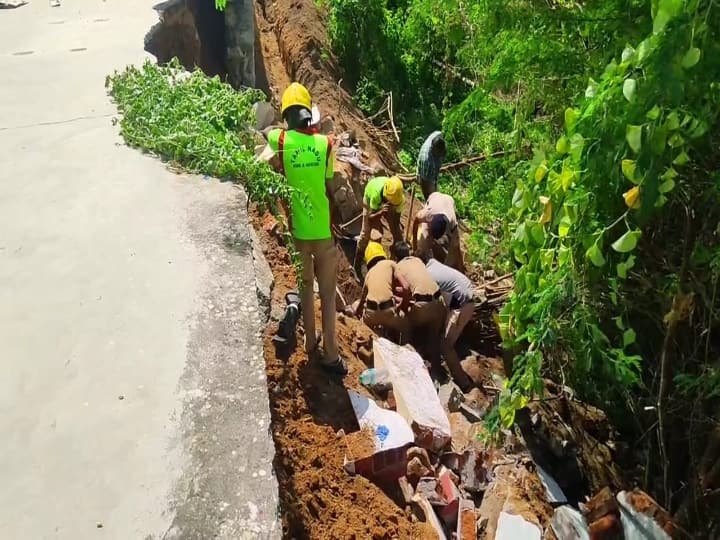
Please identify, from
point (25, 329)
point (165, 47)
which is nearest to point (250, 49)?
point (165, 47)

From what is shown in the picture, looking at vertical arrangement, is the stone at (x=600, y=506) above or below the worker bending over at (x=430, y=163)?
below

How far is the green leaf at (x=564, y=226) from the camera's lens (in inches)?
117

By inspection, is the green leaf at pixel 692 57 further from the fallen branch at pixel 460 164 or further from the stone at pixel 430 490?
the fallen branch at pixel 460 164

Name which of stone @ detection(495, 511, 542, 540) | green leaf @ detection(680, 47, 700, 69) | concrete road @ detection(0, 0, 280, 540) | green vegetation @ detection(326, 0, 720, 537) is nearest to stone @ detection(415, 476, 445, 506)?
stone @ detection(495, 511, 542, 540)

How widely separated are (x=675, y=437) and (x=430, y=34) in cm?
1068

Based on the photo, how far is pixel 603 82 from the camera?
2.88 metres

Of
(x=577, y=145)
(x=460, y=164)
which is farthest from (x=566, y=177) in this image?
(x=460, y=164)

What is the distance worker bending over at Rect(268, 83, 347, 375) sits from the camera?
515 centimetres

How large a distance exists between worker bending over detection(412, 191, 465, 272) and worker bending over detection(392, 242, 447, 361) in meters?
0.53

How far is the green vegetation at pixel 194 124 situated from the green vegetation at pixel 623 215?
186cm

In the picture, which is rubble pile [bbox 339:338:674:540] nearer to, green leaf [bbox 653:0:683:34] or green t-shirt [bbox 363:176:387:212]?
green t-shirt [bbox 363:176:387:212]

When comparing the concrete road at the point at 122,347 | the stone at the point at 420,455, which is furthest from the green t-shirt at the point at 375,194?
the stone at the point at 420,455

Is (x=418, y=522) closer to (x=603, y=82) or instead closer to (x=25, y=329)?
(x=25, y=329)

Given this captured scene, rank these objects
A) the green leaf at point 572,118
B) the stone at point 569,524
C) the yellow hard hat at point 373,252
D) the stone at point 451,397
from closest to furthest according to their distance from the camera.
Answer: the green leaf at point 572,118 < the stone at point 569,524 < the stone at point 451,397 < the yellow hard hat at point 373,252
